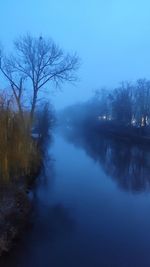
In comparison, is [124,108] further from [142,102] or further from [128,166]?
[128,166]

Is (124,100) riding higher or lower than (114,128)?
higher

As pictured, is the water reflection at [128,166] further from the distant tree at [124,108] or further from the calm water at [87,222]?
the distant tree at [124,108]

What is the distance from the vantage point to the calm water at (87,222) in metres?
11.3

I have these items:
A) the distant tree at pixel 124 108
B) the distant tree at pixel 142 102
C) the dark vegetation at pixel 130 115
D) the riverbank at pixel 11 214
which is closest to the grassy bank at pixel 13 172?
the riverbank at pixel 11 214

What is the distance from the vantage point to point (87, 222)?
14695 millimetres

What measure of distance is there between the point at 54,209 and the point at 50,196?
254cm

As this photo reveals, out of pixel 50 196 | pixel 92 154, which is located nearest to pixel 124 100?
pixel 92 154

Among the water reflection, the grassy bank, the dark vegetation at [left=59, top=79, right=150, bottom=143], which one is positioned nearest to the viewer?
the grassy bank

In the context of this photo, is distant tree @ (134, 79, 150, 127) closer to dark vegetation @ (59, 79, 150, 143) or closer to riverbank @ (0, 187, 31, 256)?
dark vegetation @ (59, 79, 150, 143)

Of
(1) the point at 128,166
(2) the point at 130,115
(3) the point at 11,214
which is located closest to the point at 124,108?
(2) the point at 130,115

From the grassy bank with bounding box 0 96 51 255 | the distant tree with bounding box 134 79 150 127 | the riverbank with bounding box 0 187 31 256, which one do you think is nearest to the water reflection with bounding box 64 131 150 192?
the grassy bank with bounding box 0 96 51 255

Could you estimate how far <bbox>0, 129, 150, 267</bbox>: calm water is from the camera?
1134 cm

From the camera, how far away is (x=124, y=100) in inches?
2677

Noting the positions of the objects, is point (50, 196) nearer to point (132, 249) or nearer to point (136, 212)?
point (136, 212)
